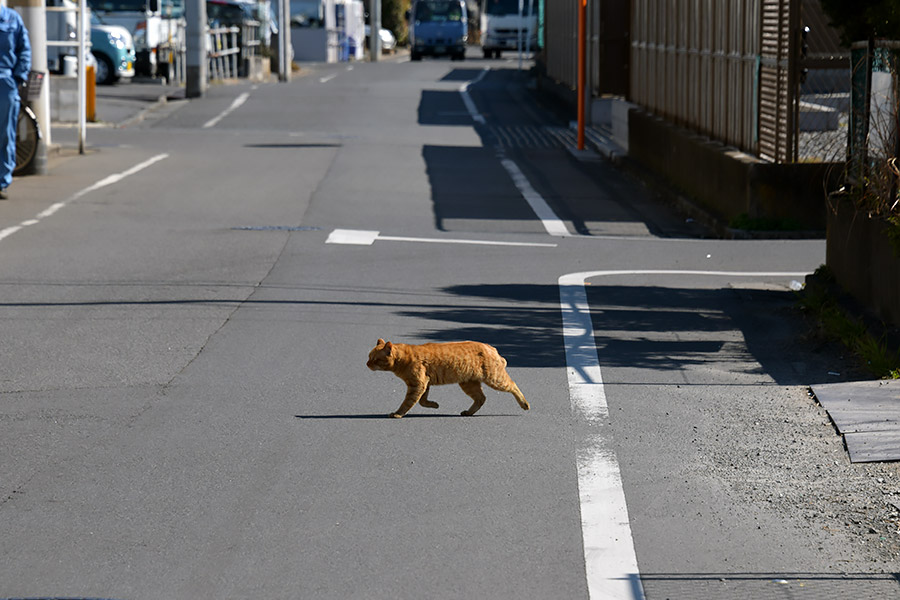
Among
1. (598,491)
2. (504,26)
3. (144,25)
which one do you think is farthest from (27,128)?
(504,26)

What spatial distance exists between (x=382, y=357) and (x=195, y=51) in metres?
30.8

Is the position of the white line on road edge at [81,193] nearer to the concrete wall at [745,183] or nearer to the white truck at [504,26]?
the concrete wall at [745,183]

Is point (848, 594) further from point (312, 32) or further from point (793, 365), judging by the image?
point (312, 32)

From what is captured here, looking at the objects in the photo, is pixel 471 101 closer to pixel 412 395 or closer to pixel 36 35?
pixel 36 35

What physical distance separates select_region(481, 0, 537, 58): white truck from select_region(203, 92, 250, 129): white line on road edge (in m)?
35.8

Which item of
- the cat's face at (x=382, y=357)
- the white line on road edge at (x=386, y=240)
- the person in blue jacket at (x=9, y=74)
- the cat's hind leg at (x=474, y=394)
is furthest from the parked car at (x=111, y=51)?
the cat's face at (x=382, y=357)

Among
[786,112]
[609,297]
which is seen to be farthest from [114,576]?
[786,112]

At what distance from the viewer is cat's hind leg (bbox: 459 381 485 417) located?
691 cm

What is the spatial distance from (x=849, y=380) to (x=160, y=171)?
1386cm

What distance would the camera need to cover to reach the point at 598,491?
229 inches

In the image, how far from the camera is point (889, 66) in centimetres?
985

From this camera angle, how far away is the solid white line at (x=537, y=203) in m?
15.1

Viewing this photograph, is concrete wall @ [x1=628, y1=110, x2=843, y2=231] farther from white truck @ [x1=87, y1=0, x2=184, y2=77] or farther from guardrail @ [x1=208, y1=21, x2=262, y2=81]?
guardrail @ [x1=208, y1=21, x2=262, y2=81]

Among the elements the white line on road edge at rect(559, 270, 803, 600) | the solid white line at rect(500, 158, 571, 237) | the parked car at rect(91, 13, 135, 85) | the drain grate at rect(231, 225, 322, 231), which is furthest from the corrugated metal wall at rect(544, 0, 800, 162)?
the parked car at rect(91, 13, 135, 85)
